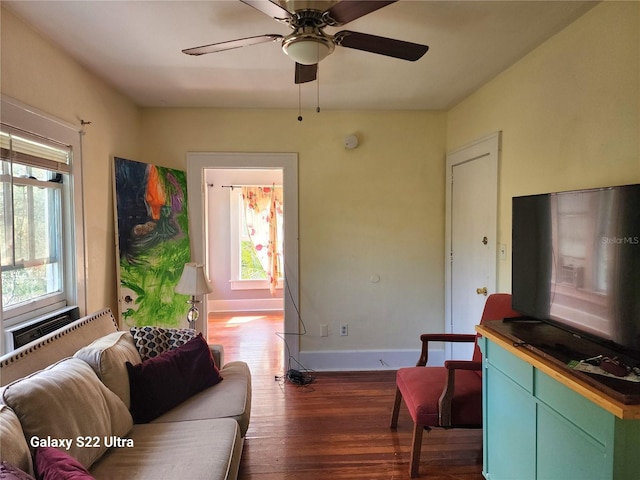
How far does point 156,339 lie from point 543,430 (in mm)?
2067

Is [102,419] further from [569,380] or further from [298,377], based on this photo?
[298,377]

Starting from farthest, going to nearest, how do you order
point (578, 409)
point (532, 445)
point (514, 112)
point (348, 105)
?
point (348, 105) → point (514, 112) → point (532, 445) → point (578, 409)

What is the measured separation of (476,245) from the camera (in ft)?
9.77

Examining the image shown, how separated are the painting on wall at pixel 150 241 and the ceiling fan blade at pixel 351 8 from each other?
2.22m

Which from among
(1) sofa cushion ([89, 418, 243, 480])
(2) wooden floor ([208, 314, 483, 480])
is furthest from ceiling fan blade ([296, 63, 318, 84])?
(2) wooden floor ([208, 314, 483, 480])

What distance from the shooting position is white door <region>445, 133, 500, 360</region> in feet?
9.00

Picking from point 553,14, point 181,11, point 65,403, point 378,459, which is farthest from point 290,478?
point 553,14

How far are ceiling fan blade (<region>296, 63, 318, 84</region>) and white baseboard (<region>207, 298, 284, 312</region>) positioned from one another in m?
4.47

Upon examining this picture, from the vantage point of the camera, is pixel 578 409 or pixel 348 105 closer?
pixel 578 409

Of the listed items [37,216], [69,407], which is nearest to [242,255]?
[37,216]

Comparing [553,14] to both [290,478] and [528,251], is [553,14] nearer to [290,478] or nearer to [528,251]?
[528,251]

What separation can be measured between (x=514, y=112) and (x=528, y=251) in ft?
3.62

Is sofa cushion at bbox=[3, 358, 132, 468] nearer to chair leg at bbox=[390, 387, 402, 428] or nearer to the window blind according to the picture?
the window blind

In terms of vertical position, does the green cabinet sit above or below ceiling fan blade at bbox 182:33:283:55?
below
